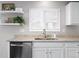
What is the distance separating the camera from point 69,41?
4258mm

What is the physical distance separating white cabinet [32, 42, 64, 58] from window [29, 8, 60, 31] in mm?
804

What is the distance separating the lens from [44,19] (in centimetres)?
497

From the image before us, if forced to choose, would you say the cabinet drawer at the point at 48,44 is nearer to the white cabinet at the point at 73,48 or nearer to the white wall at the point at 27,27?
the white cabinet at the point at 73,48

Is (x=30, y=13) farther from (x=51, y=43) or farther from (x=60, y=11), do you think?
(x=51, y=43)

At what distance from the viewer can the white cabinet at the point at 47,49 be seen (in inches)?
167

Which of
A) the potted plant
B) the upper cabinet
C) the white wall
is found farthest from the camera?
the white wall

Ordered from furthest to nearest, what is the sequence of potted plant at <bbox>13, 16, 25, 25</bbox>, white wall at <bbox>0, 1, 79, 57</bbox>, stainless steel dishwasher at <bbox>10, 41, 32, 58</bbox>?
white wall at <bbox>0, 1, 79, 57</bbox>, potted plant at <bbox>13, 16, 25, 25</bbox>, stainless steel dishwasher at <bbox>10, 41, 32, 58</bbox>

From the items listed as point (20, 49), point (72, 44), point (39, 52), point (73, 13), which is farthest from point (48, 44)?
point (73, 13)

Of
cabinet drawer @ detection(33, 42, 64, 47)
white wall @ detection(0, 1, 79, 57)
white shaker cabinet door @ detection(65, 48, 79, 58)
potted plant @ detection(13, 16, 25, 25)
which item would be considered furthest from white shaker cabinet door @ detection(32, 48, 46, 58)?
potted plant @ detection(13, 16, 25, 25)

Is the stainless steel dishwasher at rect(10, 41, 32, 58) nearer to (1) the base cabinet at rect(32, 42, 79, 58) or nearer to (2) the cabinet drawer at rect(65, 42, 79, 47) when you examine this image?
(1) the base cabinet at rect(32, 42, 79, 58)

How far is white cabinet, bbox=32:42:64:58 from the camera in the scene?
4254mm

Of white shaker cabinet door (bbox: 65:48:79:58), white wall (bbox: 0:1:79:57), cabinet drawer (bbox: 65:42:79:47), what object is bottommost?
white shaker cabinet door (bbox: 65:48:79:58)

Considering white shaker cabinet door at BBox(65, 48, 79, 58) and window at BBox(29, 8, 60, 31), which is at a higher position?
window at BBox(29, 8, 60, 31)

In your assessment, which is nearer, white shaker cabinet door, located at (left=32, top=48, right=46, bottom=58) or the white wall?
white shaker cabinet door, located at (left=32, top=48, right=46, bottom=58)
